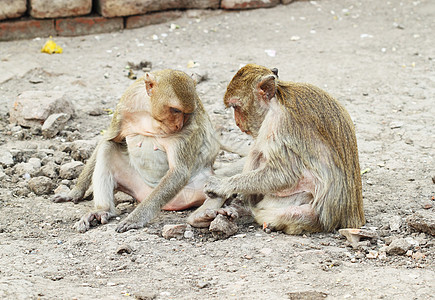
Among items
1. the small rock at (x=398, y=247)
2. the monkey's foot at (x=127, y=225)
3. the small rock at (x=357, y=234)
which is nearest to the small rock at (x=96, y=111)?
the monkey's foot at (x=127, y=225)

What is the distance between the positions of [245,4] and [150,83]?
6.68 m

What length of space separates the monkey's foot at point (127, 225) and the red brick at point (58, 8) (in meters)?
5.99

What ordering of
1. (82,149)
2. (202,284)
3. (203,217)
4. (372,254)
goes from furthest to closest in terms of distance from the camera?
(82,149) → (203,217) → (372,254) → (202,284)

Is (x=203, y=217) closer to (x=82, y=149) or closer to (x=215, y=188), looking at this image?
(x=215, y=188)

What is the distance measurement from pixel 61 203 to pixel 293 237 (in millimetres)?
2308

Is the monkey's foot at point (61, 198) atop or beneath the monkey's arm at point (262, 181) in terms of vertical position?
beneath

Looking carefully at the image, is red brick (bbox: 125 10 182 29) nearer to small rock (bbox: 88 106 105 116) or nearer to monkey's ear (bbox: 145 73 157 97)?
small rock (bbox: 88 106 105 116)

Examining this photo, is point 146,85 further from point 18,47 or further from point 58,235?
point 18,47

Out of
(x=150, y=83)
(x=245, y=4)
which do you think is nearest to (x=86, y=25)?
(x=245, y=4)

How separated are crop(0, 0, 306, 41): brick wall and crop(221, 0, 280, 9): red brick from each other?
9.4 inches

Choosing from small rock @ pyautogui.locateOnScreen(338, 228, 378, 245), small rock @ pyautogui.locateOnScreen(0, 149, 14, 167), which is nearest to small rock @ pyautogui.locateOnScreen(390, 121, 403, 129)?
small rock @ pyautogui.locateOnScreen(338, 228, 378, 245)

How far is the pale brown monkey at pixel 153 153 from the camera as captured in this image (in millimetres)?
5590

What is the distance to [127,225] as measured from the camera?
5.57 meters

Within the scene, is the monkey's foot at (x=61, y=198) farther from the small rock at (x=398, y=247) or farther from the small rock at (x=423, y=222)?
the small rock at (x=423, y=222)
